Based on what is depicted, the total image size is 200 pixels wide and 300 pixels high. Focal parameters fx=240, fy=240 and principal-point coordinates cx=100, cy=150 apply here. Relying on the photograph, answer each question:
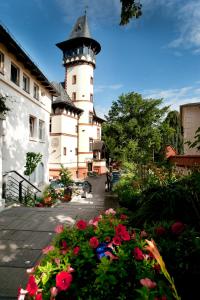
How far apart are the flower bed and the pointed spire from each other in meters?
36.3

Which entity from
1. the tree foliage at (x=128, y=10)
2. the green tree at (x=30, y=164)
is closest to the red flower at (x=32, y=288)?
the tree foliage at (x=128, y=10)

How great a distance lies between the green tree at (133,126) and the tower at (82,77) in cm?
333

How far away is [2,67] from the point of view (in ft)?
38.9

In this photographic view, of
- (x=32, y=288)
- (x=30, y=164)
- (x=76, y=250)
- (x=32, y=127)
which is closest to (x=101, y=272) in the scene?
(x=76, y=250)

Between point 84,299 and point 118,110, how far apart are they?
36189mm

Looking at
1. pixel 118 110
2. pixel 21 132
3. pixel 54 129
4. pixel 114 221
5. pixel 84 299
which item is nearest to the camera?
pixel 84 299

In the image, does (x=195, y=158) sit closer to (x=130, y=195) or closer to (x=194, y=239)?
(x=130, y=195)

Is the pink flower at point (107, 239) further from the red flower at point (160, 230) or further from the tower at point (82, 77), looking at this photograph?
the tower at point (82, 77)

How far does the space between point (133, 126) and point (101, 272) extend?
33.6 m

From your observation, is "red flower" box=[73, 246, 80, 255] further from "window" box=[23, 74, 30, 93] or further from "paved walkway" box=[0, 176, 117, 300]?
"window" box=[23, 74, 30, 93]

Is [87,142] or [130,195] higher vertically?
[87,142]

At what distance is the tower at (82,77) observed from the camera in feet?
115

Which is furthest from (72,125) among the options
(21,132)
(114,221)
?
(114,221)

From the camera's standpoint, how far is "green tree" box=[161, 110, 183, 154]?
3567 centimetres
